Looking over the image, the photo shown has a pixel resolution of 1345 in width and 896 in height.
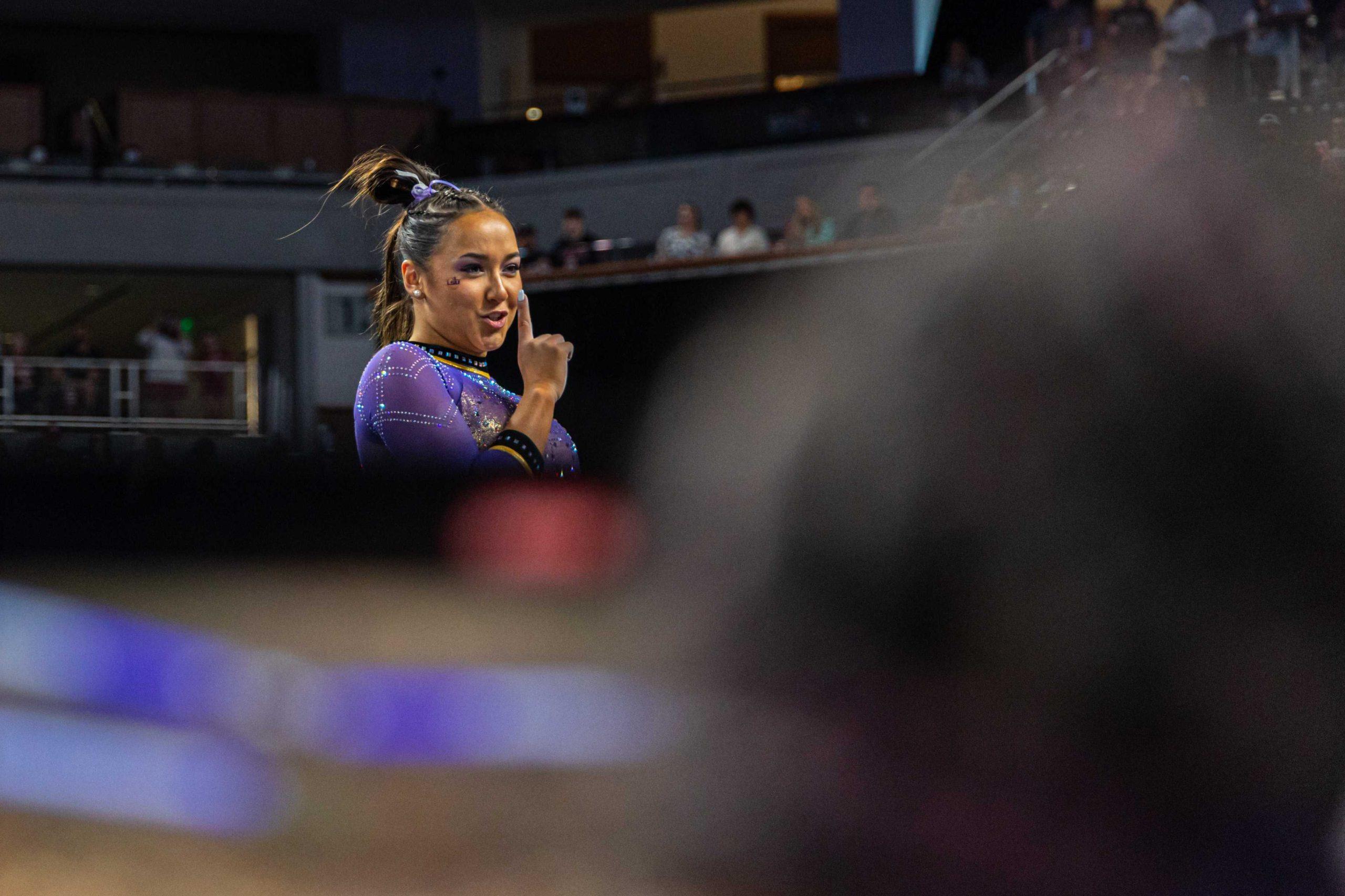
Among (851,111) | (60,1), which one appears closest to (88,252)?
(60,1)

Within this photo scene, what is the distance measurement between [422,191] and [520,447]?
405 mm

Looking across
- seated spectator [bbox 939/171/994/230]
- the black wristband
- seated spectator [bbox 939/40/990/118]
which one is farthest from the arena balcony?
the black wristband

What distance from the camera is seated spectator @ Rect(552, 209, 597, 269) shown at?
709 cm

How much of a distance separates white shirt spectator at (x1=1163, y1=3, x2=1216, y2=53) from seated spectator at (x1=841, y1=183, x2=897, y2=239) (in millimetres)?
1806

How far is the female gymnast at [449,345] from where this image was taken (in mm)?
1105

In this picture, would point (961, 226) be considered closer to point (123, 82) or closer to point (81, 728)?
point (81, 728)

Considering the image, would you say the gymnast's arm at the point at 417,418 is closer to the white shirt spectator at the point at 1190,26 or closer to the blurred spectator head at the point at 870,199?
the blurred spectator head at the point at 870,199

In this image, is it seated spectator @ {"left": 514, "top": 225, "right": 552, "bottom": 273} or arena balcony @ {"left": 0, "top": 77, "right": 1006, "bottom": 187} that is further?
arena balcony @ {"left": 0, "top": 77, "right": 1006, "bottom": 187}

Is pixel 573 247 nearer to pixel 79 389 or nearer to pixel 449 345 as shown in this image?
pixel 79 389

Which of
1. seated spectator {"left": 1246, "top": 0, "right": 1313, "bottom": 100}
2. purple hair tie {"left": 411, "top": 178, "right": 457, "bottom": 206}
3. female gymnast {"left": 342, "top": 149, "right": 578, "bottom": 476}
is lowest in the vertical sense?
female gymnast {"left": 342, "top": 149, "right": 578, "bottom": 476}

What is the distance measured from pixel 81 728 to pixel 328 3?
14646 mm

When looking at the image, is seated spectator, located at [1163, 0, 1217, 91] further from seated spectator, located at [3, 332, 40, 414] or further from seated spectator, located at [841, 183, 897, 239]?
seated spectator, located at [3, 332, 40, 414]

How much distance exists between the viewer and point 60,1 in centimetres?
1395

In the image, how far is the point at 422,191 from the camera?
1.35 m
